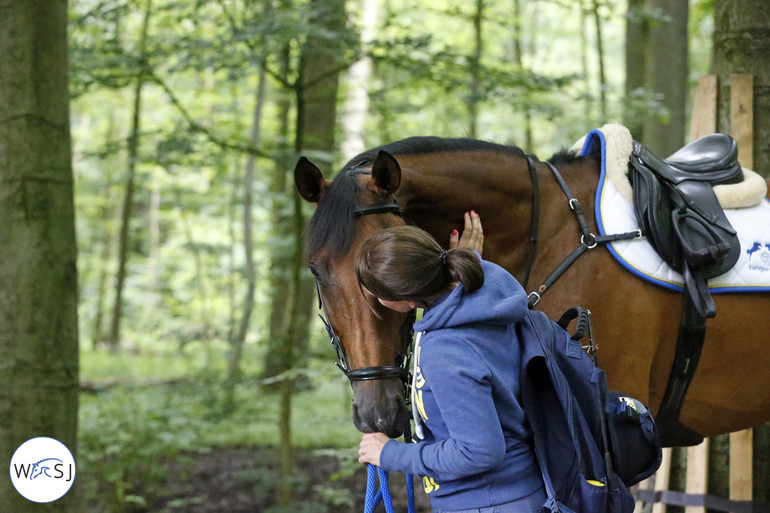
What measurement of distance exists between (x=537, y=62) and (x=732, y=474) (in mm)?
13974

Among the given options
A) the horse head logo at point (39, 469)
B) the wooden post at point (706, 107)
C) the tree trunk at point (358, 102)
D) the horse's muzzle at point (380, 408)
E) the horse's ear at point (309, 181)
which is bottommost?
the horse head logo at point (39, 469)

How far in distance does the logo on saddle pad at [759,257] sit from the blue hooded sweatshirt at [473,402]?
1.42 m

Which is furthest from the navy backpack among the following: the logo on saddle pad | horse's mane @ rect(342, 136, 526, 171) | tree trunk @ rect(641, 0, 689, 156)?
tree trunk @ rect(641, 0, 689, 156)

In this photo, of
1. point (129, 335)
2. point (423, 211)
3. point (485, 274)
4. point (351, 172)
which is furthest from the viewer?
point (129, 335)

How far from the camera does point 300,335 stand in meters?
6.38

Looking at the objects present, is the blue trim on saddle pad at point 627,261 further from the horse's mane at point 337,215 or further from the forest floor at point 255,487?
the forest floor at point 255,487

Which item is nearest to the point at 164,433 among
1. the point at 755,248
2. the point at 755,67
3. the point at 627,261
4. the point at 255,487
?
the point at 255,487

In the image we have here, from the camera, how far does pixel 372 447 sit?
1.84 metres

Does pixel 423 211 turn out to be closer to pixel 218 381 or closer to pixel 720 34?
pixel 720 34

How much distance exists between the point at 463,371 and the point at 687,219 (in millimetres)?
1429

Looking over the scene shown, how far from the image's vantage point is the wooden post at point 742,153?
3.60 meters

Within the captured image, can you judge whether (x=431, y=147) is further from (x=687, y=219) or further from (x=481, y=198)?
(x=687, y=219)

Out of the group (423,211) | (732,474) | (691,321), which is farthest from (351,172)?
(732,474)

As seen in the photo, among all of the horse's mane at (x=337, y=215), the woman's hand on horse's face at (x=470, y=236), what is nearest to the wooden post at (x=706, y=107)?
the woman's hand on horse's face at (x=470, y=236)
